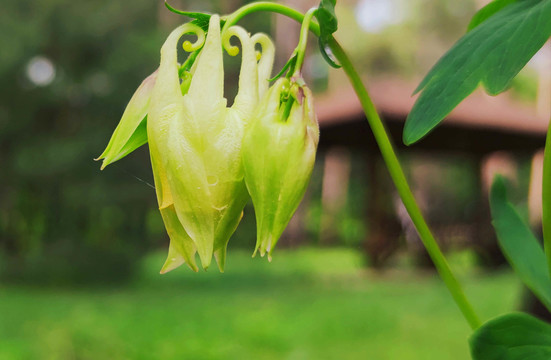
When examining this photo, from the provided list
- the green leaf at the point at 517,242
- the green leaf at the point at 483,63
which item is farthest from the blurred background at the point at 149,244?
the green leaf at the point at 483,63

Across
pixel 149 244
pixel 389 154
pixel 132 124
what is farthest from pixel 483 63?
pixel 149 244

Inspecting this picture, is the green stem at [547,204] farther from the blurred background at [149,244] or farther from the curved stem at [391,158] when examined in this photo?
the blurred background at [149,244]

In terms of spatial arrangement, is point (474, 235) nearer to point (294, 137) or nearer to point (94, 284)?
point (94, 284)

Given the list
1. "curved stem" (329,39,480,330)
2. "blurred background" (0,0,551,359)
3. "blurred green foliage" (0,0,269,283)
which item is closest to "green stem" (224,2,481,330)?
"curved stem" (329,39,480,330)

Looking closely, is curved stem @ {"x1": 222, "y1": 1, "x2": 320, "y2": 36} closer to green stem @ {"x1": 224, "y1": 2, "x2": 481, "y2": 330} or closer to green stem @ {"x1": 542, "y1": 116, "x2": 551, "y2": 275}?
green stem @ {"x1": 224, "y1": 2, "x2": 481, "y2": 330}

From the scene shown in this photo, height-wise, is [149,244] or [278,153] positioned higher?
[278,153]

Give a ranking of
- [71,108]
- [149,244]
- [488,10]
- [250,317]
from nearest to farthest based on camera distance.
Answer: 1. [488,10]
2. [250,317]
3. [71,108]
4. [149,244]

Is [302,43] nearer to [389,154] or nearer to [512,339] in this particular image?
[389,154]
